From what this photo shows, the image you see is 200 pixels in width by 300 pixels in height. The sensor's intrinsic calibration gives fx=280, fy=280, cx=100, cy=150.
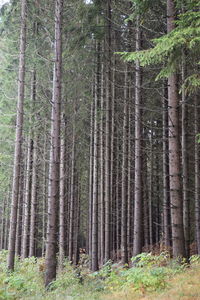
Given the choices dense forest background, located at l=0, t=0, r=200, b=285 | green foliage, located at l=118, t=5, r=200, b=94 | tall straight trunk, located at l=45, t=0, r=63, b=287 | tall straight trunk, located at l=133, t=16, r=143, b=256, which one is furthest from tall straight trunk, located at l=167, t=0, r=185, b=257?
tall straight trunk, located at l=45, t=0, r=63, b=287

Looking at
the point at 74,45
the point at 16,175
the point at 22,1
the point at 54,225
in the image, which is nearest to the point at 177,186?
the point at 54,225

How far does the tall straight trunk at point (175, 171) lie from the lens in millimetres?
7578

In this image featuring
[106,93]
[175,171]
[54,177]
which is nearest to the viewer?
[175,171]

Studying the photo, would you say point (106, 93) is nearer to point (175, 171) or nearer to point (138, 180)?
point (138, 180)

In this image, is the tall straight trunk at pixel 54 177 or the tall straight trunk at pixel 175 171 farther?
the tall straight trunk at pixel 54 177

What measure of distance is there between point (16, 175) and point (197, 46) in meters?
8.55

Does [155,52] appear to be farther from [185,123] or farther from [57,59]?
[185,123]

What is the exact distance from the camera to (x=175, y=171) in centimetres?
777

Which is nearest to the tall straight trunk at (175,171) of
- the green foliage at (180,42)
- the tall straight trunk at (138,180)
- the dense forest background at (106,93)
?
the dense forest background at (106,93)

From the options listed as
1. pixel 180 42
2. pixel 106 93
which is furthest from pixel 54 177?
pixel 106 93

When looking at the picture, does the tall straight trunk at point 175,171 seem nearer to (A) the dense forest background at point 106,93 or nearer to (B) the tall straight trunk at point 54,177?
(A) the dense forest background at point 106,93

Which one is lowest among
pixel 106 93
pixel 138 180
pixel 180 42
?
pixel 138 180

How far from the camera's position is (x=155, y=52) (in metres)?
6.08

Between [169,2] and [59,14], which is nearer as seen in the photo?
[169,2]
